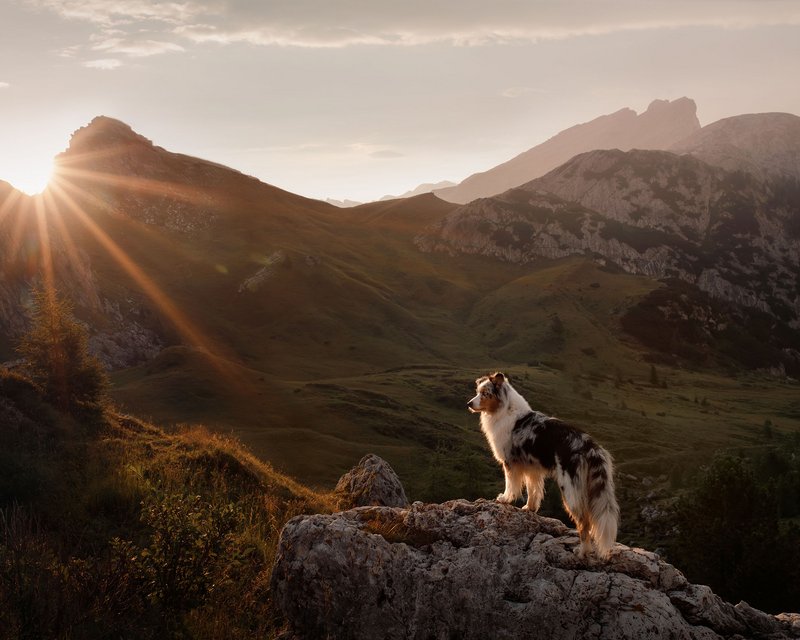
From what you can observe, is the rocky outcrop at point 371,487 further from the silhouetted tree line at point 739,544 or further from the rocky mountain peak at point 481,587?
the silhouetted tree line at point 739,544

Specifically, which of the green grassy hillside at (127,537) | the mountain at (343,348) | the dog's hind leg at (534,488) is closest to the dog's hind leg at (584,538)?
the dog's hind leg at (534,488)

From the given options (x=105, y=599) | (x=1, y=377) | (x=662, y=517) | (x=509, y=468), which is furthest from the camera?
(x=662, y=517)

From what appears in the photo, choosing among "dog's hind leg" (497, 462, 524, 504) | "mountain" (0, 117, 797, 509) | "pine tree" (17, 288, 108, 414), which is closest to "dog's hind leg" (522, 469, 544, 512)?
"dog's hind leg" (497, 462, 524, 504)

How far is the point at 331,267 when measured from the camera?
181125 millimetres

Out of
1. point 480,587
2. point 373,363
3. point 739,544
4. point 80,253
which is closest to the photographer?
point 480,587

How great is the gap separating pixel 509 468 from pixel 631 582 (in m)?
3.87

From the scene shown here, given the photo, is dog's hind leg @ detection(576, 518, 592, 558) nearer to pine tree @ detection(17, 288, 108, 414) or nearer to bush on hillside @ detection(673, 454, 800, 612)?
bush on hillside @ detection(673, 454, 800, 612)

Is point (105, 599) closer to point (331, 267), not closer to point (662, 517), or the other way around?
point (662, 517)

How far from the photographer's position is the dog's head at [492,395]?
45.6 ft

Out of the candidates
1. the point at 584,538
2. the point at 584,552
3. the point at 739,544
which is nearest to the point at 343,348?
the point at 739,544

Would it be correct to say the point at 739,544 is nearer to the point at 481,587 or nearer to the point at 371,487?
the point at 371,487

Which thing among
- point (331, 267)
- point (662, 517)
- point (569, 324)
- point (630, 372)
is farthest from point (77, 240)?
point (662, 517)

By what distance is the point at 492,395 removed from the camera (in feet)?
45.8

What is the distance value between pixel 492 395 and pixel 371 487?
14.5 m
